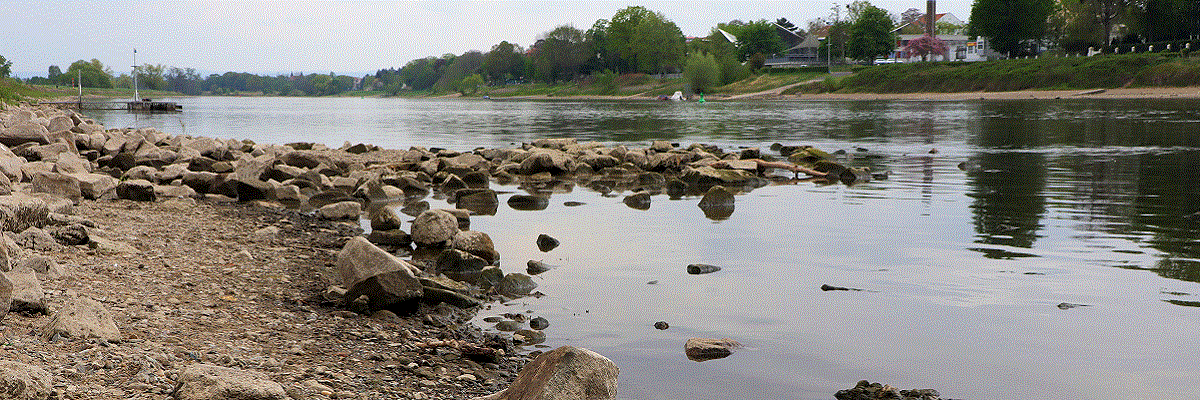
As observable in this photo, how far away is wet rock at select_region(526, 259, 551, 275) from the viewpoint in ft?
37.6

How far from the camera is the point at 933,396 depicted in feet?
22.8

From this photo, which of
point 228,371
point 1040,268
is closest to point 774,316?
point 1040,268

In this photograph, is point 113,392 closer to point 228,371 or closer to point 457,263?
point 228,371

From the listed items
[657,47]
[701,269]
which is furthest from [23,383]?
[657,47]

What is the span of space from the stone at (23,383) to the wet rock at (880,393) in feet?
17.1

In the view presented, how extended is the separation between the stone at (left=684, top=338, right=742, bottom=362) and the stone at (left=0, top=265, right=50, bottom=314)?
16.5ft

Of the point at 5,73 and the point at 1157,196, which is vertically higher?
the point at 5,73

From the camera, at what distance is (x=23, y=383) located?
478cm

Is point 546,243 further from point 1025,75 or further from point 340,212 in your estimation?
point 1025,75

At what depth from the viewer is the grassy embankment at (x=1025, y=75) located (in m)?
82.6

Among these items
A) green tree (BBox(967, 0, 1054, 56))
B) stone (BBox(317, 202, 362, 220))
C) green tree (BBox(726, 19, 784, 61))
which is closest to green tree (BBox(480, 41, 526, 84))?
green tree (BBox(726, 19, 784, 61))

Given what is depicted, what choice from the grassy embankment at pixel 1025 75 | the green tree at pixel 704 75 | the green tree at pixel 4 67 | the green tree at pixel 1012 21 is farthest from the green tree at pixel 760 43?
the green tree at pixel 4 67

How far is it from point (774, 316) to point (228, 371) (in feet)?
18.2

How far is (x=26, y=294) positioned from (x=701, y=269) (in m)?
7.32
